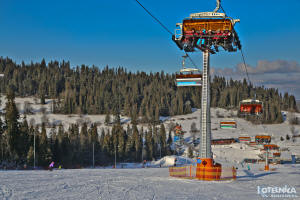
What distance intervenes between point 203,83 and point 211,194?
1048 cm

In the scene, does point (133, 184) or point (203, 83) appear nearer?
point (133, 184)

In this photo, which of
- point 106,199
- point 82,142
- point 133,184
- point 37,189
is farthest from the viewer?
point 82,142

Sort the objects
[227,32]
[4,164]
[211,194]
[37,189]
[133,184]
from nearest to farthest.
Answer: [37,189] < [211,194] < [133,184] < [227,32] < [4,164]

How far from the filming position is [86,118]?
7613 inches

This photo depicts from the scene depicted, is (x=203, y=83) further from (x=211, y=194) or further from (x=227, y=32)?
(x=211, y=194)

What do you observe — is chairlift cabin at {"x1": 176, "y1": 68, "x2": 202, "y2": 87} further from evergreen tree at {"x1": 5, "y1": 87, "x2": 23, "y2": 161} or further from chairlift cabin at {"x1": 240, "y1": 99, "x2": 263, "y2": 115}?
evergreen tree at {"x1": 5, "y1": 87, "x2": 23, "y2": 161}

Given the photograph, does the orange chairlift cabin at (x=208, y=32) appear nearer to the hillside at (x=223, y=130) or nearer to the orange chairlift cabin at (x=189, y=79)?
the orange chairlift cabin at (x=189, y=79)

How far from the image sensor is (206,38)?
86.3 feet

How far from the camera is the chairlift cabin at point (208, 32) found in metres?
25.5

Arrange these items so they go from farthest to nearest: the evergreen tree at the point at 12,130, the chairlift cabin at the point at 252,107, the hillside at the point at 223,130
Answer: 1. the hillside at the point at 223,130
2. the evergreen tree at the point at 12,130
3. the chairlift cabin at the point at 252,107

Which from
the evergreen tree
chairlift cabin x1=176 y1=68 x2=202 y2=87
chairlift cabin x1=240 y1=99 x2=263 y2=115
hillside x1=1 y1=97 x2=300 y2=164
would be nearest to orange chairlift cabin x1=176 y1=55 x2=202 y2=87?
chairlift cabin x1=176 y1=68 x2=202 y2=87

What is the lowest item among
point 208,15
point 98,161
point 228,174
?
point 98,161

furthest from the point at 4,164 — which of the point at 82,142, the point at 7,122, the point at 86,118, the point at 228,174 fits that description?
the point at 86,118

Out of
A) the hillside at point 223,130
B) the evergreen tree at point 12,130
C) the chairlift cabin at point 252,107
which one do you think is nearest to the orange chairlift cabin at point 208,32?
the chairlift cabin at point 252,107
